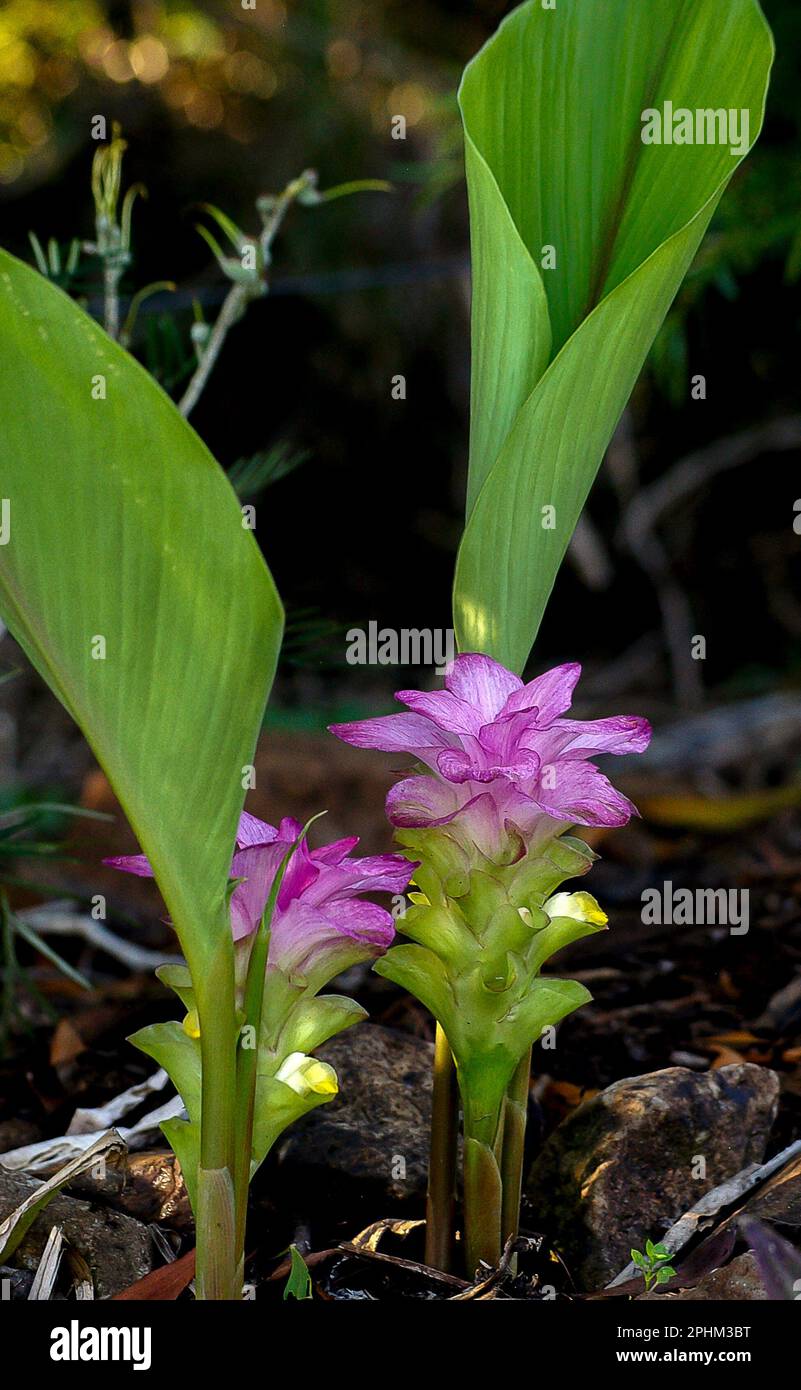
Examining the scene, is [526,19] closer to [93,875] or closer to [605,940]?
[605,940]

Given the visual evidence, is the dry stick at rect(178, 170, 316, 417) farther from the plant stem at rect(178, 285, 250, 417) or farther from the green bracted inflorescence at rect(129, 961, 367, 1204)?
the green bracted inflorescence at rect(129, 961, 367, 1204)

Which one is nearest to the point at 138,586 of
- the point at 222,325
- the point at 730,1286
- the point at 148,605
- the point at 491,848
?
the point at 148,605

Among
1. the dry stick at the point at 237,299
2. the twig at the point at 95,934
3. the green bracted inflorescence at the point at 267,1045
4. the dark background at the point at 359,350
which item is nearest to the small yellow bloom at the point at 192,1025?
the green bracted inflorescence at the point at 267,1045

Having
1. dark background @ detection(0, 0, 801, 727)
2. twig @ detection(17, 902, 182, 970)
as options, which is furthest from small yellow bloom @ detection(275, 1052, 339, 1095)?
dark background @ detection(0, 0, 801, 727)

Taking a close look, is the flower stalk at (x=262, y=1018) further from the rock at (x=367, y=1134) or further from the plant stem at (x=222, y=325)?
the plant stem at (x=222, y=325)

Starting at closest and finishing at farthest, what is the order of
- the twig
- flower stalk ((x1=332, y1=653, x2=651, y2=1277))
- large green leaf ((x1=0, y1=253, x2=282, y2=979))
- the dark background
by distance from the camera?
large green leaf ((x1=0, y1=253, x2=282, y2=979)) → flower stalk ((x1=332, y1=653, x2=651, y2=1277)) → the twig → the dark background
